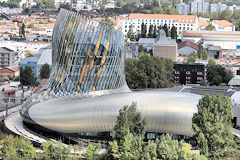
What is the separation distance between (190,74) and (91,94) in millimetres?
30713

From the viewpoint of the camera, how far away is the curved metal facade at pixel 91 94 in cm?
4041

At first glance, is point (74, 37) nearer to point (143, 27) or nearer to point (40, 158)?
point (40, 158)

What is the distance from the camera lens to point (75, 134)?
41.8 m

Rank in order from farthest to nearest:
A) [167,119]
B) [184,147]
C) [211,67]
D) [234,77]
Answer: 1. [211,67]
2. [234,77]
3. [167,119]
4. [184,147]

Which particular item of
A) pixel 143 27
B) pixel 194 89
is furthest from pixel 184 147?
pixel 143 27

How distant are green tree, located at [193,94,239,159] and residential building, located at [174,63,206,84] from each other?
39199mm

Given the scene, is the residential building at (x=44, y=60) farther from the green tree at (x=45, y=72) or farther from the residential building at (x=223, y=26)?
the residential building at (x=223, y=26)

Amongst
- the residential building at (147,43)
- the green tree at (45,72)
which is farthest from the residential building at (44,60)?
the residential building at (147,43)

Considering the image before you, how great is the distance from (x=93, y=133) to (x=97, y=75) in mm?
6614

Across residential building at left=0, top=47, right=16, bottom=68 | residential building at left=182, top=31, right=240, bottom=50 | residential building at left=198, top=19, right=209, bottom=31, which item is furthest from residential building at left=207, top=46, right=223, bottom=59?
residential building at left=198, top=19, right=209, bottom=31

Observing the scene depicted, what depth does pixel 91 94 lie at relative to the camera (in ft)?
154

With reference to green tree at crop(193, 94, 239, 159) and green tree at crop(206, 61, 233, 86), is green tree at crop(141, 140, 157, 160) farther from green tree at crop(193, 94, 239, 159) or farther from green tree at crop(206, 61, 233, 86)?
green tree at crop(206, 61, 233, 86)

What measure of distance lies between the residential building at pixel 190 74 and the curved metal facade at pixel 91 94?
26194 millimetres

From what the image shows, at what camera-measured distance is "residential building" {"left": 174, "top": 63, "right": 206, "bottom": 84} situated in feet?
248
